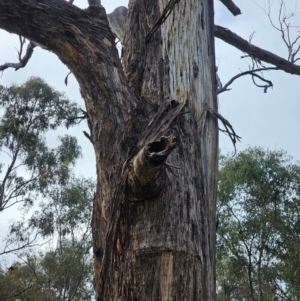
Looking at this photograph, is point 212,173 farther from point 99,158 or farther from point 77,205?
point 77,205

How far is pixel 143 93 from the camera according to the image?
2.38 meters

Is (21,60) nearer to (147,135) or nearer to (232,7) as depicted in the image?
(232,7)

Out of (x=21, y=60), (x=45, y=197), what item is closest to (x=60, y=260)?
(x=45, y=197)

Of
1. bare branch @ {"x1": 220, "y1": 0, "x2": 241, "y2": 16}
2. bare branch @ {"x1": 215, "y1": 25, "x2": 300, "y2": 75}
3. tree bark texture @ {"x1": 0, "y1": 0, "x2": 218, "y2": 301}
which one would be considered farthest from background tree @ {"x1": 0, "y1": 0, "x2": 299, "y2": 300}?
bare branch @ {"x1": 220, "y1": 0, "x2": 241, "y2": 16}

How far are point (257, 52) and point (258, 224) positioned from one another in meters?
9.10

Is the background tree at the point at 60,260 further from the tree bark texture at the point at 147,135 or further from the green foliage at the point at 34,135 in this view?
the tree bark texture at the point at 147,135

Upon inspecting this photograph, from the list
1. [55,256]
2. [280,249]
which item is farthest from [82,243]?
[280,249]

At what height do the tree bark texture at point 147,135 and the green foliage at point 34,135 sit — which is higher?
the green foliage at point 34,135

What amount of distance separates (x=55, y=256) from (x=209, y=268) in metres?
11.7

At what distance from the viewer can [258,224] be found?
1198 cm

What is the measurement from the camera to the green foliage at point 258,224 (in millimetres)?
11961

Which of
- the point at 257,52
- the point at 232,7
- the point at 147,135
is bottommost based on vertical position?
the point at 147,135

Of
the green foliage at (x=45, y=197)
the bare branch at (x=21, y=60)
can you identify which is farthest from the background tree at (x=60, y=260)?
the bare branch at (x=21, y=60)

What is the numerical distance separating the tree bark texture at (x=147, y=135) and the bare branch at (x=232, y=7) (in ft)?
2.84
